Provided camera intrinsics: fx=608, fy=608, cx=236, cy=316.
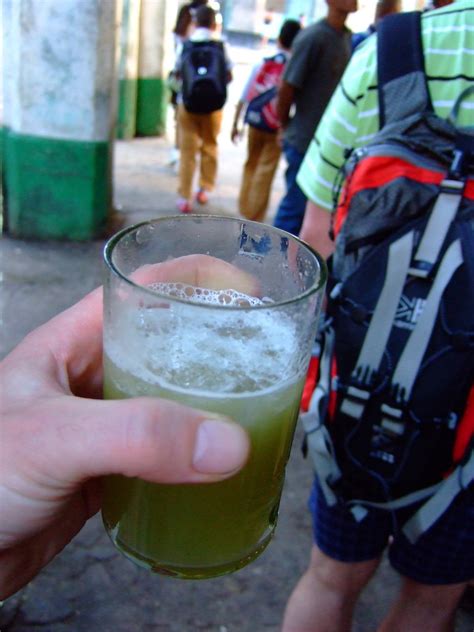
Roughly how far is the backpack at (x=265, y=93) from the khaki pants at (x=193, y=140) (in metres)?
0.80

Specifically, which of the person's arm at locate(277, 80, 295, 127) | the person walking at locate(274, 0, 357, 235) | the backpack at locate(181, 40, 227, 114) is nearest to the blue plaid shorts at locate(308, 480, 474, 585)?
the person walking at locate(274, 0, 357, 235)

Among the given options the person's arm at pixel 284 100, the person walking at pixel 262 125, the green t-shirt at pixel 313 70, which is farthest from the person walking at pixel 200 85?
the green t-shirt at pixel 313 70

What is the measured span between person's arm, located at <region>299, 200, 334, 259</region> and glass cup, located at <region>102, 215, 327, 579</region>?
0.86 m

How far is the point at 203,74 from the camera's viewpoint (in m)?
4.92

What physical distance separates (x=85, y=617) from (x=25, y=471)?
1479mm

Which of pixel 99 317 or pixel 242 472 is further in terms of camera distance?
pixel 99 317

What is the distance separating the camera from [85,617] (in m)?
2.14

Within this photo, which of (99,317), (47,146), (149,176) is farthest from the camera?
(149,176)

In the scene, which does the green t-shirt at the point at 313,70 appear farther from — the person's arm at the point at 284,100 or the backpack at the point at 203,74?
the backpack at the point at 203,74

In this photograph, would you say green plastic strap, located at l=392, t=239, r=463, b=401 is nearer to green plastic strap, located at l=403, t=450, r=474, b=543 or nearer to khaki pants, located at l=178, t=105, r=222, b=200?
green plastic strap, located at l=403, t=450, r=474, b=543

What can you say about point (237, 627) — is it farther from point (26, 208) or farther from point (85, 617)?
point (26, 208)

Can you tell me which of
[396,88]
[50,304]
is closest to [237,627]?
[396,88]

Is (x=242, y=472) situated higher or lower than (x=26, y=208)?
higher

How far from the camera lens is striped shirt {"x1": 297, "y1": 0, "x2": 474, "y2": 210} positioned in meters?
1.52
